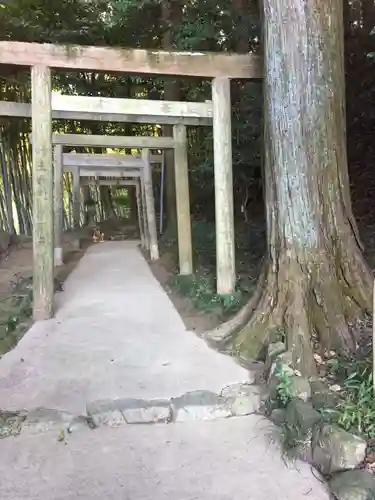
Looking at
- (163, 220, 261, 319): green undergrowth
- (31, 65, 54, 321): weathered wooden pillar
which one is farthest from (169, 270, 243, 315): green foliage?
(31, 65, 54, 321): weathered wooden pillar

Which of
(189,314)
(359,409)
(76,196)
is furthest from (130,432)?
(76,196)

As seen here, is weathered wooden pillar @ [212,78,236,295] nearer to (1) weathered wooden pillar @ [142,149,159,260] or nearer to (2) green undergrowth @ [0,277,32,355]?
(2) green undergrowth @ [0,277,32,355]

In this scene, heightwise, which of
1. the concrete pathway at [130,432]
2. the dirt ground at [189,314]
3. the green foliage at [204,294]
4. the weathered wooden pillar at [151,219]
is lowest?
the concrete pathway at [130,432]

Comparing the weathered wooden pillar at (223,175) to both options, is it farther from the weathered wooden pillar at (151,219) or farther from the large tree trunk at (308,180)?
the weathered wooden pillar at (151,219)

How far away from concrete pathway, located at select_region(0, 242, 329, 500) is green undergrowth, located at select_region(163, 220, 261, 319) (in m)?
0.47

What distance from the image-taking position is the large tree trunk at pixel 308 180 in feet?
12.4

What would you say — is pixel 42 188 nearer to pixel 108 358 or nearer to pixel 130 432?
pixel 108 358

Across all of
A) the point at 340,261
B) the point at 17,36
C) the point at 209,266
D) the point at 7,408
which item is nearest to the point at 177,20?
the point at 17,36

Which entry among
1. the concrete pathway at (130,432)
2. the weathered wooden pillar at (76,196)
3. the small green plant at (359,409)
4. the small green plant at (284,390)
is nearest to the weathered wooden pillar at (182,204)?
the concrete pathway at (130,432)

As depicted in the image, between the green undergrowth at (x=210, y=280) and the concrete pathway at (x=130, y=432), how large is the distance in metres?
0.47

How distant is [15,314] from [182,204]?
2828 mm

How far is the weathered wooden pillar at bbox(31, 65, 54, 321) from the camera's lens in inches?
195

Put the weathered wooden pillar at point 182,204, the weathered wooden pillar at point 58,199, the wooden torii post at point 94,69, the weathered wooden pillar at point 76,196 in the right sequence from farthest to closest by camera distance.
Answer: the weathered wooden pillar at point 76,196 → the weathered wooden pillar at point 58,199 → the weathered wooden pillar at point 182,204 → the wooden torii post at point 94,69

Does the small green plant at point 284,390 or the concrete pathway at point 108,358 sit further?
the concrete pathway at point 108,358
